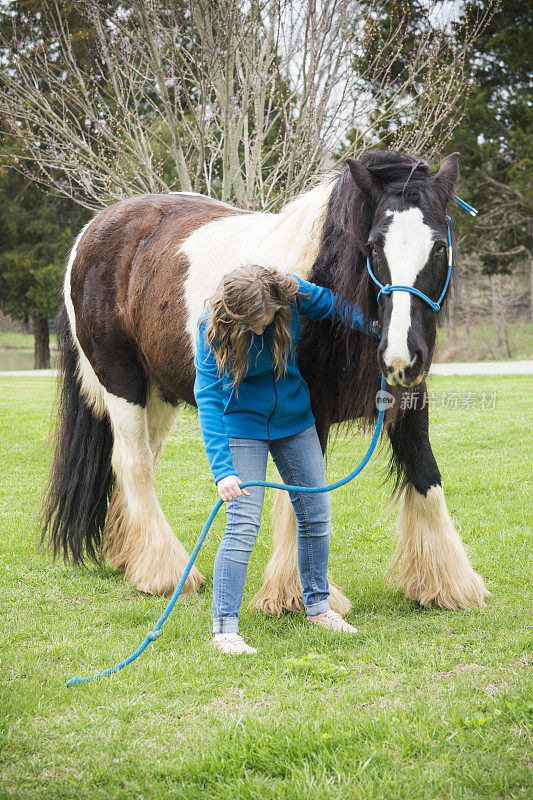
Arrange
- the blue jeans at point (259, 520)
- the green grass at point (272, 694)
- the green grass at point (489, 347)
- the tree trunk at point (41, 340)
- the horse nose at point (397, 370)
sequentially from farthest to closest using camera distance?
the green grass at point (489, 347), the tree trunk at point (41, 340), the blue jeans at point (259, 520), the horse nose at point (397, 370), the green grass at point (272, 694)

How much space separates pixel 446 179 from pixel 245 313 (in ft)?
3.24

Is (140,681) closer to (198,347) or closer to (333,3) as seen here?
(198,347)

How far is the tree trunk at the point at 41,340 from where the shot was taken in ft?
77.9

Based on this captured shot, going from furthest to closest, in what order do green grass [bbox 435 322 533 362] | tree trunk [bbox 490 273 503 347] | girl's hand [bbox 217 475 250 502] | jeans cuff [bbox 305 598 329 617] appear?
tree trunk [bbox 490 273 503 347] < green grass [bbox 435 322 533 362] < jeans cuff [bbox 305 598 329 617] < girl's hand [bbox 217 475 250 502]

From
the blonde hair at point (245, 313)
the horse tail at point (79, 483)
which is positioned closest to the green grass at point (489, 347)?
the horse tail at point (79, 483)

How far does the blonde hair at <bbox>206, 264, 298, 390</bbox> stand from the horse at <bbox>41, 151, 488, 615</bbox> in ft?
0.96

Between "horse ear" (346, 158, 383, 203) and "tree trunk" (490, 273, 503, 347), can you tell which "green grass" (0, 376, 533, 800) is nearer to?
"horse ear" (346, 158, 383, 203)

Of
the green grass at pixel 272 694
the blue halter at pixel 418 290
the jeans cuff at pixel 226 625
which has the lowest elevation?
the green grass at pixel 272 694

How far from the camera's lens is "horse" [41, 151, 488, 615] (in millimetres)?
2859

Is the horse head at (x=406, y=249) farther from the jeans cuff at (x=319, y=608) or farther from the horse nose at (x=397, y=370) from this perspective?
the jeans cuff at (x=319, y=608)

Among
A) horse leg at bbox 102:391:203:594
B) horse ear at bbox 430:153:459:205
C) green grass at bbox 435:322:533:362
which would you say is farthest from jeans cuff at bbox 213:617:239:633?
green grass at bbox 435:322:533:362

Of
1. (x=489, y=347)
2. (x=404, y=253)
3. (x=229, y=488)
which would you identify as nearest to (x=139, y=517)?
(x=229, y=488)

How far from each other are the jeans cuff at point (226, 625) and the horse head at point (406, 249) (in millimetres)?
1229

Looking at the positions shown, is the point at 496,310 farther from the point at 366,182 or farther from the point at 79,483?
the point at 366,182
